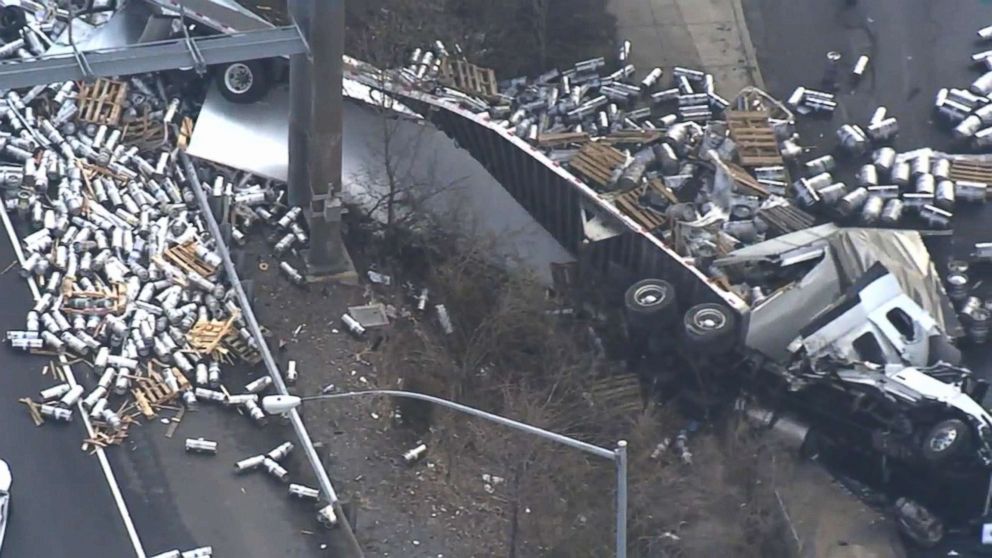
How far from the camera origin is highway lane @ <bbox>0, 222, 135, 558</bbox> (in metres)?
23.9

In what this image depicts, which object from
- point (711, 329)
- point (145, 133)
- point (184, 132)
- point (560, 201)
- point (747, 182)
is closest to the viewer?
point (711, 329)

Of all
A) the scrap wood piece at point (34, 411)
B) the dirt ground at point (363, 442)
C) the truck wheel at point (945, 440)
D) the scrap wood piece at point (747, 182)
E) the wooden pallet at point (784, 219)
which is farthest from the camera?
the scrap wood piece at point (747, 182)

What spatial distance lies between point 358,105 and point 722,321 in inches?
297

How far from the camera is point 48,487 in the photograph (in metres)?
24.7

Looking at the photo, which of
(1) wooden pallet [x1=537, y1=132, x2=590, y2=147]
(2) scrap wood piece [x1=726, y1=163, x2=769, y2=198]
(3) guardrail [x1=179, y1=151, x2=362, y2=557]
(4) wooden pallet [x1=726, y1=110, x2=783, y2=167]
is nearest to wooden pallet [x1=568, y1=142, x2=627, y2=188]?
(1) wooden pallet [x1=537, y1=132, x2=590, y2=147]

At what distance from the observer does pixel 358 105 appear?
30.5m

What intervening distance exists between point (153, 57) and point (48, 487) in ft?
19.2

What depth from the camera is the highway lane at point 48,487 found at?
23.9 metres

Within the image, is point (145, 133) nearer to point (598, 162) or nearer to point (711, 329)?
point (598, 162)

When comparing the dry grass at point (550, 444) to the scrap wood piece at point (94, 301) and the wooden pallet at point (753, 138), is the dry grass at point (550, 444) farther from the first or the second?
the wooden pallet at point (753, 138)

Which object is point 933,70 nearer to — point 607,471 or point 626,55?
point 626,55

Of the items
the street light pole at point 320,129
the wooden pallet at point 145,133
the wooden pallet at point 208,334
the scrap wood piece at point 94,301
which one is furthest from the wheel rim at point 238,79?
the wooden pallet at point 208,334

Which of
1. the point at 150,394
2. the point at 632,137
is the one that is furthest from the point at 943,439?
the point at 150,394

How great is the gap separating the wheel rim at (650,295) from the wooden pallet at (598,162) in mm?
3120
